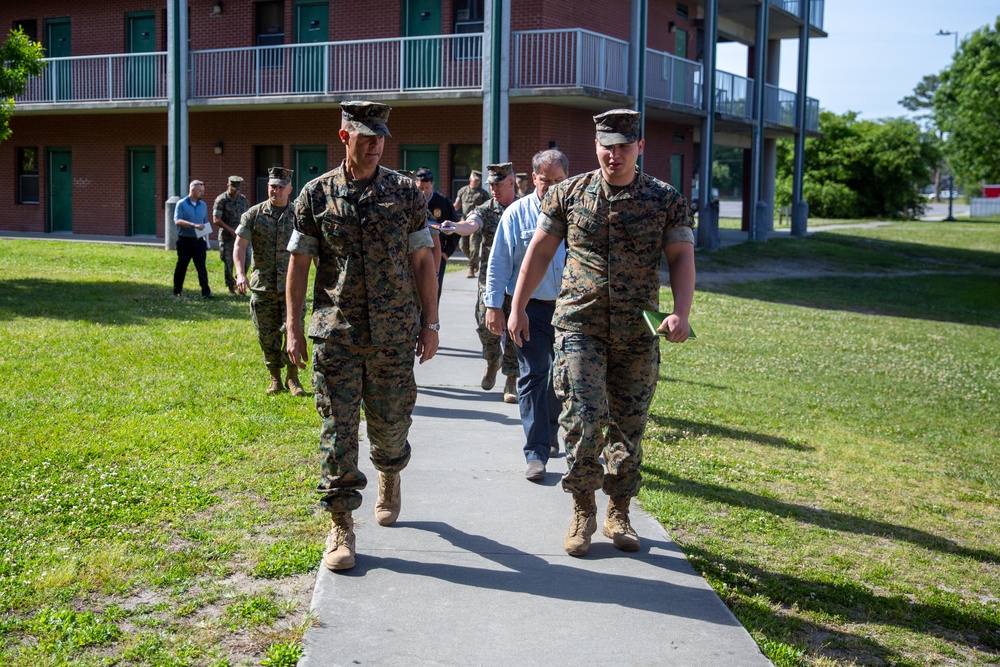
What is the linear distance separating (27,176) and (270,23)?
9.53m

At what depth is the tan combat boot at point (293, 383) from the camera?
926cm

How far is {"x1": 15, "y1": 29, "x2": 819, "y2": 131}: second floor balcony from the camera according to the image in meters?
23.2

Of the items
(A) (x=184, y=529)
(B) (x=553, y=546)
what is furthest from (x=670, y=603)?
(A) (x=184, y=529)

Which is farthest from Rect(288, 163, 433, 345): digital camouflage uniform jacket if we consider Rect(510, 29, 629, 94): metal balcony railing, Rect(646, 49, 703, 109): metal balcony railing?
Rect(646, 49, 703, 109): metal balcony railing

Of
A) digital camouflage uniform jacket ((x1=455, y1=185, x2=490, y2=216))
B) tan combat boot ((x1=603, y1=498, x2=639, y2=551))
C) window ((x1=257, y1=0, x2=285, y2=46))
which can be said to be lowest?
tan combat boot ((x1=603, y1=498, x2=639, y2=551))

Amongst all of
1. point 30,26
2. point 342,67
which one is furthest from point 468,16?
point 30,26

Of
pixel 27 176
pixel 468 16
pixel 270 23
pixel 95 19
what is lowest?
pixel 27 176

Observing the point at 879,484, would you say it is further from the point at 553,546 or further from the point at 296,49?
the point at 296,49

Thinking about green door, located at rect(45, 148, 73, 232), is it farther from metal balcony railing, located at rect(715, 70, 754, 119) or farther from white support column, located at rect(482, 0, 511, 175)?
metal balcony railing, located at rect(715, 70, 754, 119)

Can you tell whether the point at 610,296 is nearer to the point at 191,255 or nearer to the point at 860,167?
the point at 191,255

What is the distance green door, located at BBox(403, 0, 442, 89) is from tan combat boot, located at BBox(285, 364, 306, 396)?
1583 centimetres

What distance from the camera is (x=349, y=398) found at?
16.9ft

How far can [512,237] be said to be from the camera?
273 inches

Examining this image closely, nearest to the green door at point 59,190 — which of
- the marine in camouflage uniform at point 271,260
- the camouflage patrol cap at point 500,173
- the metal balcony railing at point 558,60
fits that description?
the metal balcony railing at point 558,60
